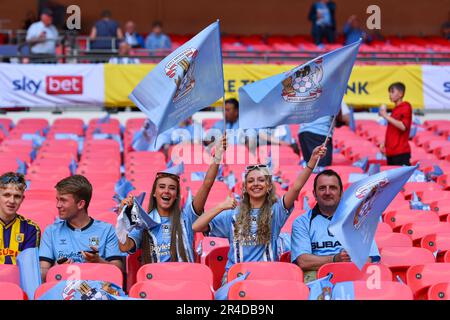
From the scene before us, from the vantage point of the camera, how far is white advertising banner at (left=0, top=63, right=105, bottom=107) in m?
14.6

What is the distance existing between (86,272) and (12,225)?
92 cm

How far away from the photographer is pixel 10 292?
545 centimetres

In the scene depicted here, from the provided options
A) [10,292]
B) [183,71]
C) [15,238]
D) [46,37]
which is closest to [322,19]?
[46,37]

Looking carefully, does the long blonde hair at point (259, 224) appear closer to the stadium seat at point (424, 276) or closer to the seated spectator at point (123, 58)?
the stadium seat at point (424, 276)

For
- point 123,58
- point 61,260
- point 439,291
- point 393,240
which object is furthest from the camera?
point 123,58

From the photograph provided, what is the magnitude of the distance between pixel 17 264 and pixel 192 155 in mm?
4884

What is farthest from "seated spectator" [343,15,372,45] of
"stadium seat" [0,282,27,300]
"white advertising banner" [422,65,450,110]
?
"stadium seat" [0,282,27,300]

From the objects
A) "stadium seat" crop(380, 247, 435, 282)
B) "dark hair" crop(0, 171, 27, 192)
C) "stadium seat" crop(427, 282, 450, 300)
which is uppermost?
"dark hair" crop(0, 171, 27, 192)

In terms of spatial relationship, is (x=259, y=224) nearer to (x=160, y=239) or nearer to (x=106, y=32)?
A: (x=160, y=239)

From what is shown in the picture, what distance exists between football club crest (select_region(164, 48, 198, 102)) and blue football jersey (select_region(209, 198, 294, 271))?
37.2 inches

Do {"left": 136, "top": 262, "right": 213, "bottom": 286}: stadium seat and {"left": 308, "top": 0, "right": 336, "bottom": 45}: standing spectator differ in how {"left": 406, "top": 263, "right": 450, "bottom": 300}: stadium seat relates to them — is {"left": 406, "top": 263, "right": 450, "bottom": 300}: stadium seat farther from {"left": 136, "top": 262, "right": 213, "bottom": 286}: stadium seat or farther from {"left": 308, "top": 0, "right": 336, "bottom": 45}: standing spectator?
{"left": 308, "top": 0, "right": 336, "bottom": 45}: standing spectator

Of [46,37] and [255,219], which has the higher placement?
[46,37]
